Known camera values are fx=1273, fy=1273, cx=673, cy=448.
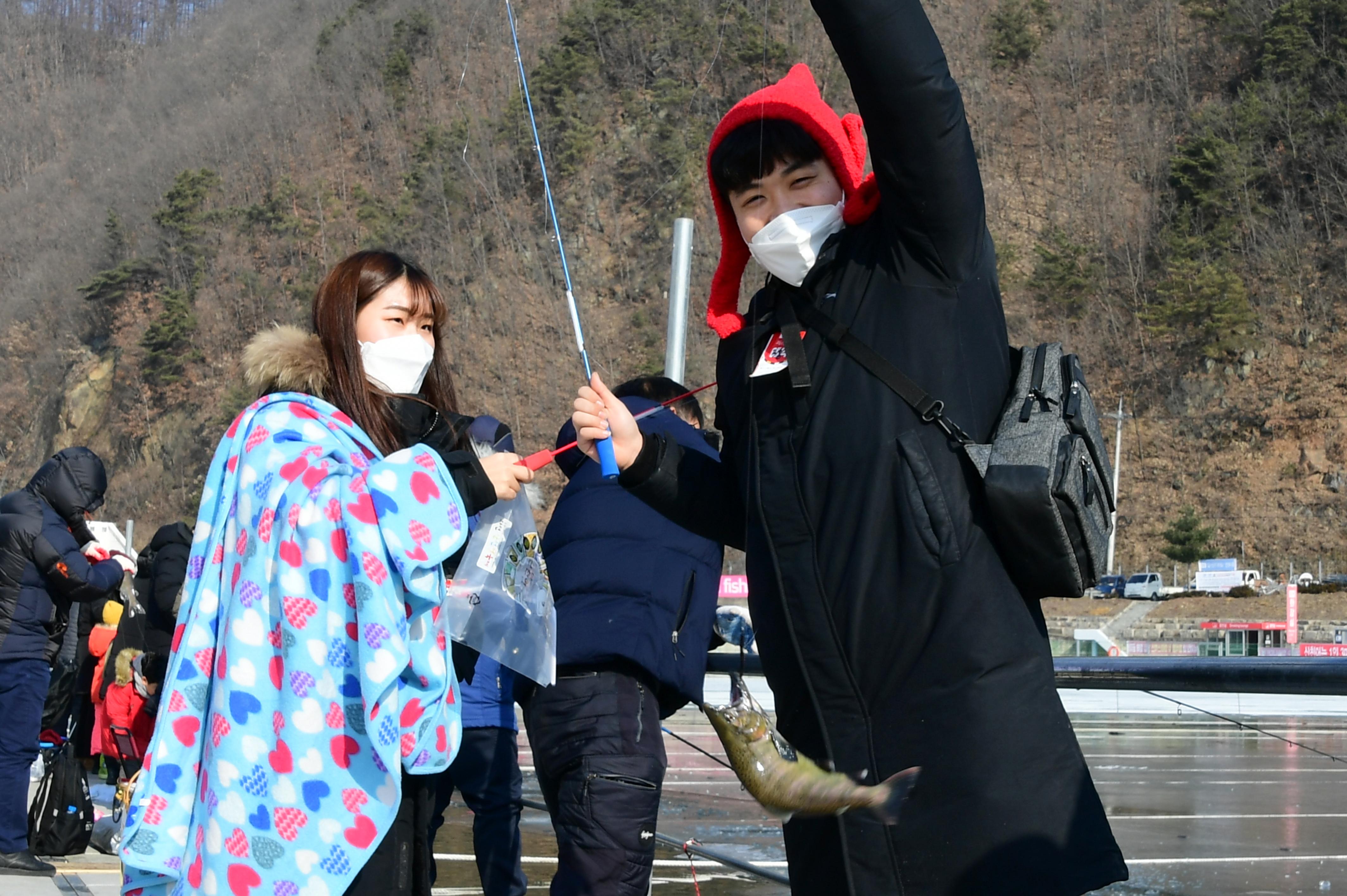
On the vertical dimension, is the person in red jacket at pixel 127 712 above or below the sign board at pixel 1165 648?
above

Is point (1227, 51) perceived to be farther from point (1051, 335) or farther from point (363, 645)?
point (363, 645)

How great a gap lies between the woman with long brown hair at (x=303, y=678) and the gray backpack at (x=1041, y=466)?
0.76 metres

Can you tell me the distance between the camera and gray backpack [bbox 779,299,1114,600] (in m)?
1.77

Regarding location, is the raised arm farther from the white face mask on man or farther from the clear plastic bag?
the clear plastic bag

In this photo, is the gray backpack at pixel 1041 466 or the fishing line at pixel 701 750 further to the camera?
the fishing line at pixel 701 750

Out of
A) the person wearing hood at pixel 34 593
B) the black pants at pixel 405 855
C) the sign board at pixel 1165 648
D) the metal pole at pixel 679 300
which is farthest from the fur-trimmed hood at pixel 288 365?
the sign board at pixel 1165 648

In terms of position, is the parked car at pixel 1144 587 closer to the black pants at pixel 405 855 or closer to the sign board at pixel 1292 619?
the sign board at pixel 1292 619

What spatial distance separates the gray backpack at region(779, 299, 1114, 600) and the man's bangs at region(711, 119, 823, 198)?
32 centimetres

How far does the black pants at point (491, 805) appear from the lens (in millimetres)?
4402

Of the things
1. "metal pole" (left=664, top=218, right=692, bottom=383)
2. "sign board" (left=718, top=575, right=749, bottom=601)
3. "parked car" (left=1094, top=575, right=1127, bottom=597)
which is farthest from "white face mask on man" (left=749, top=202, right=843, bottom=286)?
"parked car" (left=1094, top=575, right=1127, bottom=597)

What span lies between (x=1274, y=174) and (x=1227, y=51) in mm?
8582

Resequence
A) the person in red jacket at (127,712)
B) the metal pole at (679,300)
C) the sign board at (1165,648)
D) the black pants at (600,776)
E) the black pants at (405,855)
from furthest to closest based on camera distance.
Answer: the sign board at (1165,648)
the metal pole at (679,300)
the person in red jacket at (127,712)
the black pants at (600,776)
the black pants at (405,855)

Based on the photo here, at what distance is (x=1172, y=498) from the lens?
4362cm

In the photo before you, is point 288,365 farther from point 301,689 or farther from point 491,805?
point 491,805
